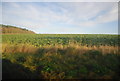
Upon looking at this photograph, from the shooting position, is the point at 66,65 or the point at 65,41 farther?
the point at 65,41

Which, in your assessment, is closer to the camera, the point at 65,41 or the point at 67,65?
the point at 67,65

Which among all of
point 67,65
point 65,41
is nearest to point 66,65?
point 67,65

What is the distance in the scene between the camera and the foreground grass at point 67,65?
6285 mm

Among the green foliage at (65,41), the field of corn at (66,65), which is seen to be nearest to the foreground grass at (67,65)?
the field of corn at (66,65)

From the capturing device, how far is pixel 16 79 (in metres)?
6.23

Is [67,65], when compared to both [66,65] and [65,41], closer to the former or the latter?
[66,65]

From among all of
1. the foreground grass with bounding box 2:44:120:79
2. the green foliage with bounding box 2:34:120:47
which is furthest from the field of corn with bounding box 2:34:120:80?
the green foliage with bounding box 2:34:120:47

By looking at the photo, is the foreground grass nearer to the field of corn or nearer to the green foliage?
the field of corn

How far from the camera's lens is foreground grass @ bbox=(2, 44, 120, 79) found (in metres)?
6.29

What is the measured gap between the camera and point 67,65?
7.09 m

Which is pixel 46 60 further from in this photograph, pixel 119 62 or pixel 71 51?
pixel 119 62

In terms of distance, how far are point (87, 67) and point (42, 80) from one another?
2.96m

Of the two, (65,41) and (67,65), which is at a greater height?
(65,41)

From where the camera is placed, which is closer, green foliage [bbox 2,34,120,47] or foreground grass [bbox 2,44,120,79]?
foreground grass [bbox 2,44,120,79]
